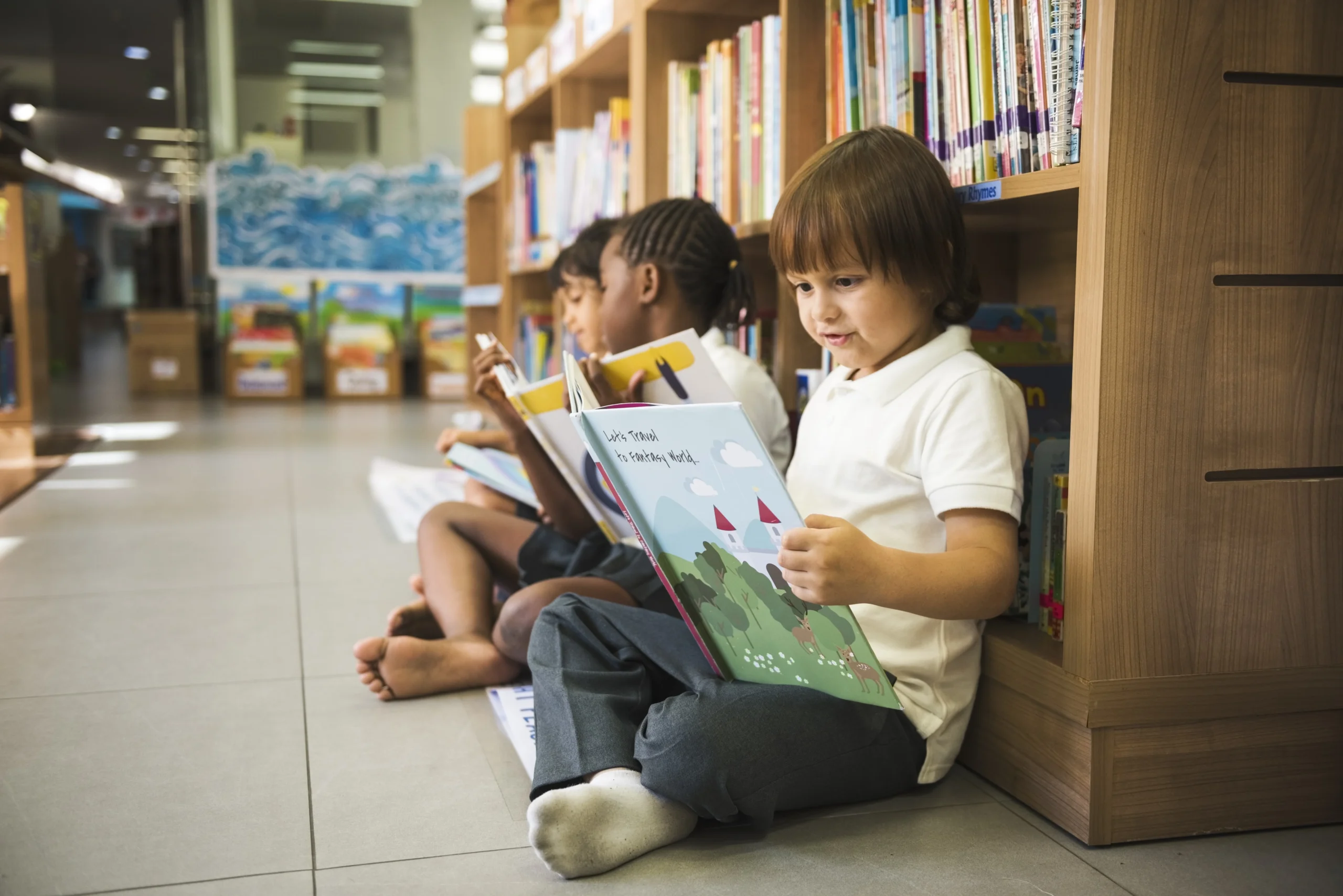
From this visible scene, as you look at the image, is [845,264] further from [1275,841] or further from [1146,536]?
[1275,841]

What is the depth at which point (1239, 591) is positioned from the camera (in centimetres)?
99

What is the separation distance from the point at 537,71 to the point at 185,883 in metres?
2.35

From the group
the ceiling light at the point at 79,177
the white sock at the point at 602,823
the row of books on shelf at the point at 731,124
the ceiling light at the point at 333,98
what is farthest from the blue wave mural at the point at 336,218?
the white sock at the point at 602,823

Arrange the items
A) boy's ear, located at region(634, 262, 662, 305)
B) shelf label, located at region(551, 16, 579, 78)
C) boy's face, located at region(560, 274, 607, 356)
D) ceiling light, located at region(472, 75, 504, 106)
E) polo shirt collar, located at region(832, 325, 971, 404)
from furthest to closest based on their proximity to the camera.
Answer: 1. ceiling light, located at region(472, 75, 504, 106)
2. shelf label, located at region(551, 16, 579, 78)
3. boy's face, located at region(560, 274, 607, 356)
4. boy's ear, located at region(634, 262, 662, 305)
5. polo shirt collar, located at region(832, 325, 971, 404)

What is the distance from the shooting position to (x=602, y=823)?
0.93 m

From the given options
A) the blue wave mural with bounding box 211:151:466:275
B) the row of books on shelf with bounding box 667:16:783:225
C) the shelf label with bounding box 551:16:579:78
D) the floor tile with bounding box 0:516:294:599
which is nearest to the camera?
the row of books on shelf with bounding box 667:16:783:225

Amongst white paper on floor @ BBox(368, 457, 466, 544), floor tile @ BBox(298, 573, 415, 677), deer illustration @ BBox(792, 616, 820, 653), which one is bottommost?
floor tile @ BBox(298, 573, 415, 677)

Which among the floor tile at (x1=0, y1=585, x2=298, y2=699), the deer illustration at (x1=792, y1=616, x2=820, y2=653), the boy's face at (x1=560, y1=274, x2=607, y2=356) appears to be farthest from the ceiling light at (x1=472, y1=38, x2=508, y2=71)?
the deer illustration at (x1=792, y1=616, x2=820, y2=653)

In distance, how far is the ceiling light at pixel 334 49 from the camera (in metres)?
6.18

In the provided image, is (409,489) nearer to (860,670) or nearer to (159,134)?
(860,670)

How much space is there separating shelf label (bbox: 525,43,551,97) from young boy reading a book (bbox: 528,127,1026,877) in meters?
1.87

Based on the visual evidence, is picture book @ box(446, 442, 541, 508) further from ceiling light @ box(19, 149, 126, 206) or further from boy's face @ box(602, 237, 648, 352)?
ceiling light @ box(19, 149, 126, 206)

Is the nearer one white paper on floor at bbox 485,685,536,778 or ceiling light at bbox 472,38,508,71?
white paper on floor at bbox 485,685,536,778

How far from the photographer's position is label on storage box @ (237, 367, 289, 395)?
18.8 feet
